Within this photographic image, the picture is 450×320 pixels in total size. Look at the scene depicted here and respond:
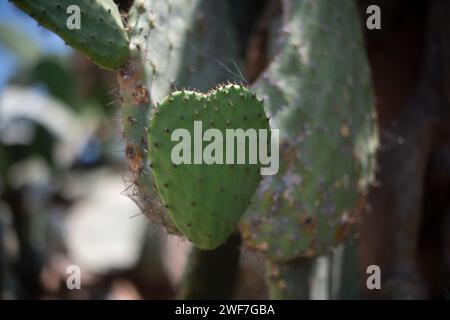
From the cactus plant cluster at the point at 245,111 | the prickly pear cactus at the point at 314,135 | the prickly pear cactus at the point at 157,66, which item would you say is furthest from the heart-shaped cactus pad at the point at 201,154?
the prickly pear cactus at the point at 314,135

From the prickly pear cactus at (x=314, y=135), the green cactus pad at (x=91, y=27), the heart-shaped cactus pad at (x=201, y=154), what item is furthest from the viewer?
the prickly pear cactus at (x=314, y=135)

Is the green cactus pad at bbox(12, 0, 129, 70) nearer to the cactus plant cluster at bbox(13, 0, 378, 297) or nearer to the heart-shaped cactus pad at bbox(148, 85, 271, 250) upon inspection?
the cactus plant cluster at bbox(13, 0, 378, 297)

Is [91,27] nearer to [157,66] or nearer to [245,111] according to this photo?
[157,66]

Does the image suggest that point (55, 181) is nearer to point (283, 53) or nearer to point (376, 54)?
point (376, 54)

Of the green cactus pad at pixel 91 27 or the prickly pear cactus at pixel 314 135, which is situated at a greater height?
the green cactus pad at pixel 91 27

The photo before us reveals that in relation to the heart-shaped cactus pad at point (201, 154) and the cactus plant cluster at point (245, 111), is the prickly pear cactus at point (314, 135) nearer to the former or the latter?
the cactus plant cluster at point (245, 111)

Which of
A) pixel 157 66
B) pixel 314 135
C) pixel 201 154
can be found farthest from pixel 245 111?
pixel 314 135
